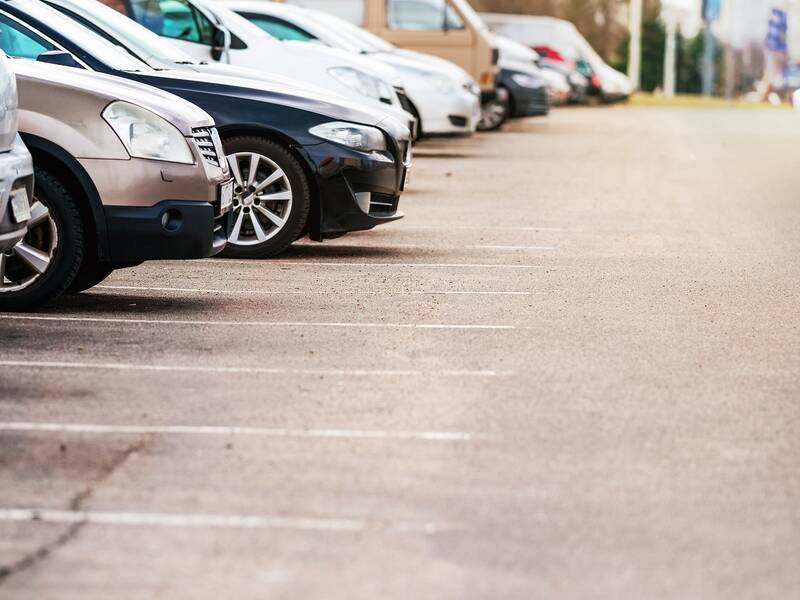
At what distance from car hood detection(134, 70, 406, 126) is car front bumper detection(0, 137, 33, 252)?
2974 mm

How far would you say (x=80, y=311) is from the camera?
9016 millimetres

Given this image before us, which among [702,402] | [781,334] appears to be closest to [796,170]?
[781,334]

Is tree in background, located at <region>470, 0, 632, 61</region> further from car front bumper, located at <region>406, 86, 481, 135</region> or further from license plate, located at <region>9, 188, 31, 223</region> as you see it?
license plate, located at <region>9, 188, 31, 223</region>

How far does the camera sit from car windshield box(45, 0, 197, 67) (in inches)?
460

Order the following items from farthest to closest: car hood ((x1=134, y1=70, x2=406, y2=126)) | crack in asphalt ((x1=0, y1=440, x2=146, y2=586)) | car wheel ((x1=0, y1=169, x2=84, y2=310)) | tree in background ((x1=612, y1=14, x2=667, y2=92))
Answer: tree in background ((x1=612, y1=14, x2=667, y2=92))
car hood ((x1=134, y1=70, x2=406, y2=126))
car wheel ((x1=0, y1=169, x2=84, y2=310))
crack in asphalt ((x1=0, y1=440, x2=146, y2=586))

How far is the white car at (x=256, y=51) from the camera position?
1616 centimetres

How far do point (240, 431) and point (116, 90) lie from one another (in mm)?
3353

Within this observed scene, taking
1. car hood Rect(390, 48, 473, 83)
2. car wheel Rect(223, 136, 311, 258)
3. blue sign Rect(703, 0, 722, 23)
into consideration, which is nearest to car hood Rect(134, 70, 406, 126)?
car wheel Rect(223, 136, 311, 258)

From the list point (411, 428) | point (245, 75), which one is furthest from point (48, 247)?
point (245, 75)

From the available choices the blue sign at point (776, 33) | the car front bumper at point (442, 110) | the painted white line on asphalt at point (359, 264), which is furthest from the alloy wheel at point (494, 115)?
the blue sign at point (776, 33)

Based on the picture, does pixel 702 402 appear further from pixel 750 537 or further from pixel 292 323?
pixel 292 323

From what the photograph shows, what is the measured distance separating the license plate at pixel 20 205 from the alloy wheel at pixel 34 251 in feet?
2.78

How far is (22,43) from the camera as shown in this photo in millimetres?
10492

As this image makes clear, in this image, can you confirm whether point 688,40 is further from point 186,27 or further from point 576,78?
point 186,27
